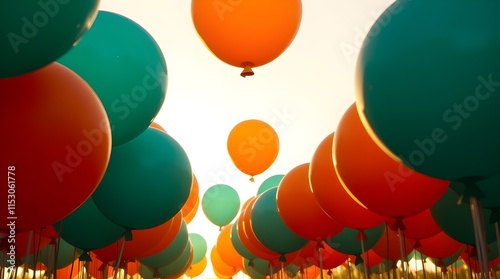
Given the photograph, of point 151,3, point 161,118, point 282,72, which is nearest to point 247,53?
point 151,3

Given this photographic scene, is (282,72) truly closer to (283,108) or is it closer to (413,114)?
(283,108)

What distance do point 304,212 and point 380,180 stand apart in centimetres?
146

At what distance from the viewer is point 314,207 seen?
385cm

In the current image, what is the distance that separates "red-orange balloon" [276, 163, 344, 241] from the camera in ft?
12.7

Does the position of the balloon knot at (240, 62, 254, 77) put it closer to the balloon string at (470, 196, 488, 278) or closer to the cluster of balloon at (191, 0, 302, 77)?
the cluster of balloon at (191, 0, 302, 77)

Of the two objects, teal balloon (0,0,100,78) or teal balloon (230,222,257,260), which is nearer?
teal balloon (0,0,100,78)

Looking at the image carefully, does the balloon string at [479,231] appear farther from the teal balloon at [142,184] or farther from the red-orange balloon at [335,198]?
the teal balloon at [142,184]

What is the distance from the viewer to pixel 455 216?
113 inches

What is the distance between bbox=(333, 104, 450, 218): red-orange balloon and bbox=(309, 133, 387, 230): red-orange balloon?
0.48 m

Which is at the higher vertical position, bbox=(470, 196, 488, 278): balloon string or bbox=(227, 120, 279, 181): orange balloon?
bbox=(227, 120, 279, 181): orange balloon

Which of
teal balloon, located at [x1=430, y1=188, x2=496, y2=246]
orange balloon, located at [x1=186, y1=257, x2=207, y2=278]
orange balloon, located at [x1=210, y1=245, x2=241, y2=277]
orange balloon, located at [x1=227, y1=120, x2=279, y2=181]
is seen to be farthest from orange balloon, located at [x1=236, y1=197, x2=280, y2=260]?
orange balloon, located at [x1=186, y1=257, x2=207, y2=278]

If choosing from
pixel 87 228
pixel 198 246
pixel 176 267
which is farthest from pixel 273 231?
pixel 198 246

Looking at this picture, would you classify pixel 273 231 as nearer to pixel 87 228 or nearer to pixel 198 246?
pixel 87 228

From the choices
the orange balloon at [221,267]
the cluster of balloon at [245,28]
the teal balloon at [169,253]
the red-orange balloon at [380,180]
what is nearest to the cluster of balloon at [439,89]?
the red-orange balloon at [380,180]
